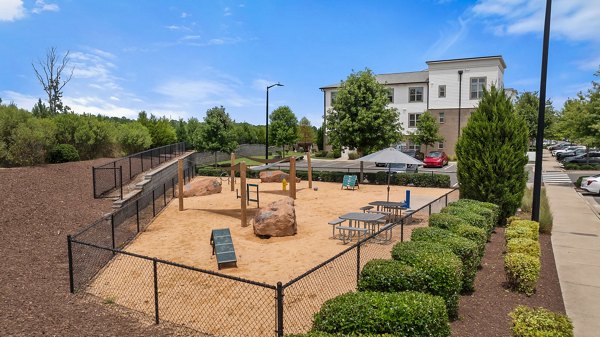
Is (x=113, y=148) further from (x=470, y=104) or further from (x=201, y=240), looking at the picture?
(x=470, y=104)

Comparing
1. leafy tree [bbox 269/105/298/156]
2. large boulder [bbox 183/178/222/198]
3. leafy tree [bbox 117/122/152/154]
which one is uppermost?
leafy tree [bbox 269/105/298/156]

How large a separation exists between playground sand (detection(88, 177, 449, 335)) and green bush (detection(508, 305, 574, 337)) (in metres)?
3.13

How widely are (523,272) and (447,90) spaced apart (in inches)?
1626

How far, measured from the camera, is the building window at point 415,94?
4734cm

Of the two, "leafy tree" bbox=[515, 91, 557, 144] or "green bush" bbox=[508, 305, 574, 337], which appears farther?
"leafy tree" bbox=[515, 91, 557, 144]

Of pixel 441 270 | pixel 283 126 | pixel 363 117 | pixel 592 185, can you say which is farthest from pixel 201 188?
pixel 283 126

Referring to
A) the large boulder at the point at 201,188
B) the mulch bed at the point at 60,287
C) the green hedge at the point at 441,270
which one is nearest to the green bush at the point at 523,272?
the mulch bed at the point at 60,287

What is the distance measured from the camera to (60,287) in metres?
8.23

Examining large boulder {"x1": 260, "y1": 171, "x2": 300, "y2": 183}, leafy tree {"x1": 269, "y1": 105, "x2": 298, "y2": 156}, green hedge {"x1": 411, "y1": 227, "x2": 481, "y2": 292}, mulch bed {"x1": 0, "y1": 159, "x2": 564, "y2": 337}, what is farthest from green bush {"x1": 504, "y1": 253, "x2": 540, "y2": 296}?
leafy tree {"x1": 269, "y1": 105, "x2": 298, "y2": 156}

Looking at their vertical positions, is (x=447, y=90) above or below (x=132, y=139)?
above

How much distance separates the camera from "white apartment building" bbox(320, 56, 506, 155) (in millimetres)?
43094

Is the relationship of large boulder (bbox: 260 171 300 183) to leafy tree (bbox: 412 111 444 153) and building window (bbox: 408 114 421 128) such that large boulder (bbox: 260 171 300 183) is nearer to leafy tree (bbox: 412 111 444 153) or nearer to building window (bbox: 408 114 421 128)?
leafy tree (bbox: 412 111 444 153)

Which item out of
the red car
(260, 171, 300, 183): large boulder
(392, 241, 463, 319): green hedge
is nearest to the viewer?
(392, 241, 463, 319): green hedge

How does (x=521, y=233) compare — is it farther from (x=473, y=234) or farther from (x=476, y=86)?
(x=476, y=86)
